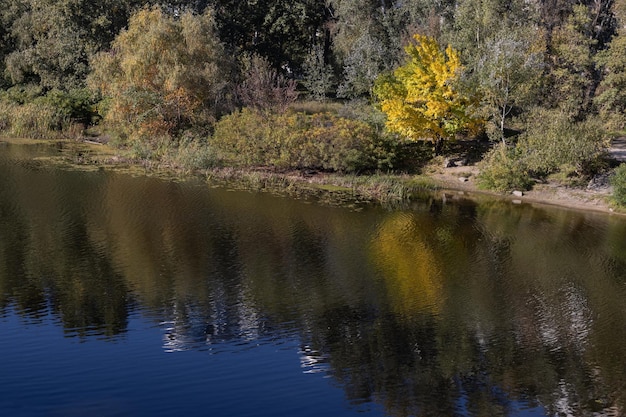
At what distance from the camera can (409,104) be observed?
42.9 m

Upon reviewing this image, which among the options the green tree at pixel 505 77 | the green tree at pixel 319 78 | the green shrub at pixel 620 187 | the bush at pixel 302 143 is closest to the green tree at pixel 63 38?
the green tree at pixel 319 78

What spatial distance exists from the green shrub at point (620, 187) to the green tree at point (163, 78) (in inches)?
1038

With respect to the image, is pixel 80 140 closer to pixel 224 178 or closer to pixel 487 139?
pixel 224 178

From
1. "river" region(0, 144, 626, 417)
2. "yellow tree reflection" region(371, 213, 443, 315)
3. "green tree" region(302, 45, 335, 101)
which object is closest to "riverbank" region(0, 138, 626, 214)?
"river" region(0, 144, 626, 417)

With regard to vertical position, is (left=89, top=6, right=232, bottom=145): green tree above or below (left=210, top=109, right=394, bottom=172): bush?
above

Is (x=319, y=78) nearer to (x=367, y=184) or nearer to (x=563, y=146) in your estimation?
(x=367, y=184)

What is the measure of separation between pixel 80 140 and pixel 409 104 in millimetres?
25614

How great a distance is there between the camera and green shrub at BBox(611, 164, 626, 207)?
34722mm

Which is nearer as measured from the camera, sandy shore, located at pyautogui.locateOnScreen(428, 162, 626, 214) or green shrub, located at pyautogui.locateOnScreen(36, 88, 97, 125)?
sandy shore, located at pyautogui.locateOnScreen(428, 162, 626, 214)

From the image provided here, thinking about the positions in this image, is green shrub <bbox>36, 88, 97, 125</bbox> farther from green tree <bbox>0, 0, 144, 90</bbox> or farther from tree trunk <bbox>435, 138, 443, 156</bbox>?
tree trunk <bbox>435, 138, 443, 156</bbox>

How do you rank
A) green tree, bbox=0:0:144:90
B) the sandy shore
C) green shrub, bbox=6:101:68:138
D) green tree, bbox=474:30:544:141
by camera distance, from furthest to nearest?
green tree, bbox=0:0:144:90 → green shrub, bbox=6:101:68:138 → green tree, bbox=474:30:544:141 → the sandy shore

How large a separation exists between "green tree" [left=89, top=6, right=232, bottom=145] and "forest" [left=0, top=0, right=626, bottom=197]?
10 centimetres

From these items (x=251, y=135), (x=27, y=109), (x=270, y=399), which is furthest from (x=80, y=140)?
(x=270, y=399)

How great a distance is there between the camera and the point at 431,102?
4156cm
